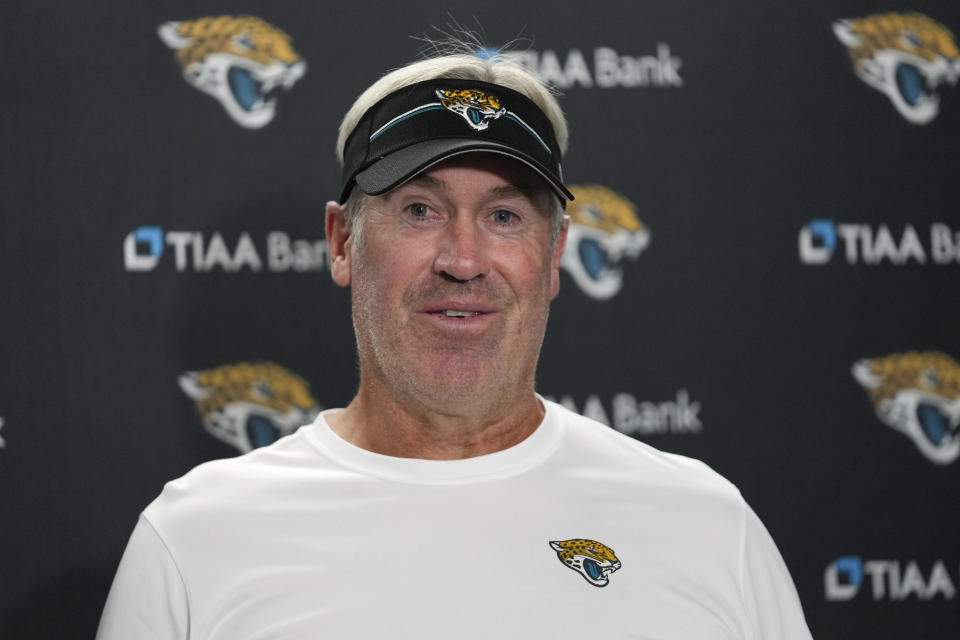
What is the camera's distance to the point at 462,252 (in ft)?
4.25

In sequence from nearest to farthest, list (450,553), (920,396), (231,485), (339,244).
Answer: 1. (450,553)
2. (231,485)
3. (339,244)
4. (920,396)

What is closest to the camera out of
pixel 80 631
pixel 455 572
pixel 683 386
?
pixel 455 572

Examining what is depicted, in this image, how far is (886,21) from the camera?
2.25 m

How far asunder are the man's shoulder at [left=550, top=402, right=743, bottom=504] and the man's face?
14cm

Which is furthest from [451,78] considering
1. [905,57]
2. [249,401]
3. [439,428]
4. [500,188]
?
[905,57]

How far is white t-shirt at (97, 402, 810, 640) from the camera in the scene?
1.23 m

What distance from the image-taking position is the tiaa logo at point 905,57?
224 cm

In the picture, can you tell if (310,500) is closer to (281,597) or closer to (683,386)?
(281,597)

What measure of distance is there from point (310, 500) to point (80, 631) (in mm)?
1005

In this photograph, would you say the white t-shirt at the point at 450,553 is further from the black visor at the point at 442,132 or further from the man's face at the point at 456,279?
the black visor at the point at 442,132

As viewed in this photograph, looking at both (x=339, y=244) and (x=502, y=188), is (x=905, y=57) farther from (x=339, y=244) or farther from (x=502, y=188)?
(x=339, y=244)

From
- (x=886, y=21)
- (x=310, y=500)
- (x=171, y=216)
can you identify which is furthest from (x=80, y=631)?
(x=886, y=21)

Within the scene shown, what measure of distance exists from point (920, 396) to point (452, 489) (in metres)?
1.37

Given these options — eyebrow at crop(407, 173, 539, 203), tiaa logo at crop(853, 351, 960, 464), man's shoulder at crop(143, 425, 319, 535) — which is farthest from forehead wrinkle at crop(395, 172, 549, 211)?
tiaa logo at crop(853, 351, 960, 464)
